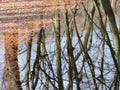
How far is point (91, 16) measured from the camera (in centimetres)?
370

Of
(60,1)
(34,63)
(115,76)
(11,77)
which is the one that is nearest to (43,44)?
(34,63)

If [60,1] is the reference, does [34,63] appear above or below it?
below

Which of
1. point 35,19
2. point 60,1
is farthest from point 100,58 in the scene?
point 60,1

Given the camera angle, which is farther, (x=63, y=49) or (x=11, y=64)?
(x=63, y=49)

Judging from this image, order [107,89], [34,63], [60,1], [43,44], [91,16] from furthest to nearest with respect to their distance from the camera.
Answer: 1. [60,1]
2. [91,16]
3. [43,44]
4. [34,63]
5. [107,89]

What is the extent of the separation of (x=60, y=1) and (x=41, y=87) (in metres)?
1.98

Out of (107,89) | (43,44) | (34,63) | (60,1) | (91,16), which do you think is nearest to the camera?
(107,89)

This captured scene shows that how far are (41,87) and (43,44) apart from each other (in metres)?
0.63

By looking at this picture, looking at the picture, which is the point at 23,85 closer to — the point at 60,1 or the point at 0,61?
the point at 0,61

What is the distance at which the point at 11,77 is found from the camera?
106 inches

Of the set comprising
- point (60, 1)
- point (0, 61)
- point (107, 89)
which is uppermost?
point (60, 1)

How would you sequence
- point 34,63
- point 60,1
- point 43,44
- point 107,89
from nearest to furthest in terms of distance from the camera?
1. point 107,89
2. point 34,63
3. point 43,44
4. point 60,1

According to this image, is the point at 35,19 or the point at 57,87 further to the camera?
the point at 35,19

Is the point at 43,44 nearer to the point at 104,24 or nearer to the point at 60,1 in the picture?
the point at 104,24
